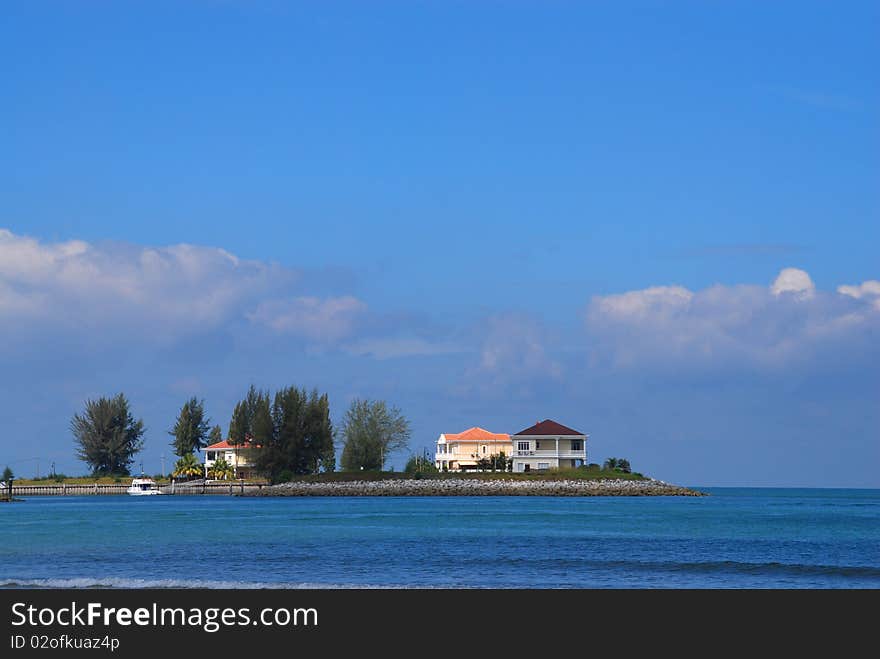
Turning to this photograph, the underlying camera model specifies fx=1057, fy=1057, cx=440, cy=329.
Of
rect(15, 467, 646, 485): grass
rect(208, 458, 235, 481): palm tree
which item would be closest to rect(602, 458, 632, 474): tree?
rect(15, 467, 646, 485): grass

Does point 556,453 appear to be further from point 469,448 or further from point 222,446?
point 222,446

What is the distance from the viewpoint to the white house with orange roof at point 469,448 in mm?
140250

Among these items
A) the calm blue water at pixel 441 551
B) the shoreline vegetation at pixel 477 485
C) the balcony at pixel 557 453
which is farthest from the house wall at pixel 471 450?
the calm blue water at pixel 441 551

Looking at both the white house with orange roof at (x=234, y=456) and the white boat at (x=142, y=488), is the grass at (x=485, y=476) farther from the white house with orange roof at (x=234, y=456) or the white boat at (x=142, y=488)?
the white boat at (x=142, y=488)

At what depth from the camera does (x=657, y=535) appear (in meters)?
56.2

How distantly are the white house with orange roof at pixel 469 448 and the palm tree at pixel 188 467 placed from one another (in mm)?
33870

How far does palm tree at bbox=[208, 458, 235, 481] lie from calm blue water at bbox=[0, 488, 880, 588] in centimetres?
6291

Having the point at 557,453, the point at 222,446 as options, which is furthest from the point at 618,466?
the point at 222,446

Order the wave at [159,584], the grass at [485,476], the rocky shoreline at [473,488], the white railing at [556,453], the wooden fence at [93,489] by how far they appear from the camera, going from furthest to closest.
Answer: the wooden fence at [93,489] → the white railing at [556,453] → the grass at [485,476] → the rocky shoreline at [473,488] → the wave at [159,584]

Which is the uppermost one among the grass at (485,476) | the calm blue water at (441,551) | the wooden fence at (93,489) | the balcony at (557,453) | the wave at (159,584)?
the balcony at (557,453)
